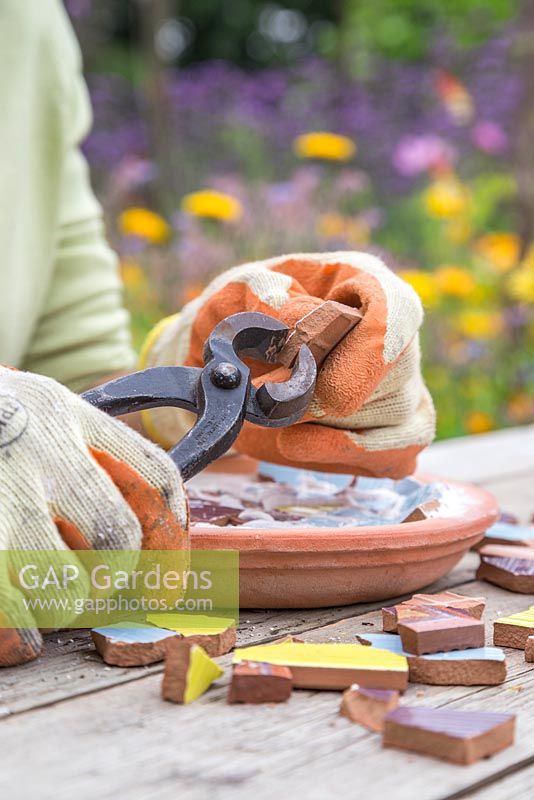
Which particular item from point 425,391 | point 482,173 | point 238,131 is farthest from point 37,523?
point 238,131

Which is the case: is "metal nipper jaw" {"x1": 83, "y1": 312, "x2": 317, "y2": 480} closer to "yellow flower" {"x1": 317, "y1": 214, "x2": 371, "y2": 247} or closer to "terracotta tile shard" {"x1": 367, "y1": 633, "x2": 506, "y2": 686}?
"terracotta tile shard" {"x1": 367, "y1": 633, "x2": 506, "y2": 686}

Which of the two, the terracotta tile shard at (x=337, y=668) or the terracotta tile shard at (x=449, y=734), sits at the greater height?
the terracotta tile shard at (x=449, y=734)

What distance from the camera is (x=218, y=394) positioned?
1.00 metres

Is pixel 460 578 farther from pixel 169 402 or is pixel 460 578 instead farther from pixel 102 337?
pixel 102 337

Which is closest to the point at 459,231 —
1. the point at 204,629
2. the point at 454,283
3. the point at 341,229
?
the point at 341,229

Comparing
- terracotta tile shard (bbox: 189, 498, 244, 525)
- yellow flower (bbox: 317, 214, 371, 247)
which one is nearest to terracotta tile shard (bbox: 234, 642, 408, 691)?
terracotta tile shard (bbox: 189, 498, 244, 525)

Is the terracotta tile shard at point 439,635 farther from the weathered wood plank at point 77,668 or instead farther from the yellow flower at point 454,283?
the yellow flower at point 454,283

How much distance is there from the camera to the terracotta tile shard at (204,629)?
0.93 meters

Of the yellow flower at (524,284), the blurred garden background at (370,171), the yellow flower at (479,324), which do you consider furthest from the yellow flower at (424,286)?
the yellow flower at (524,284)

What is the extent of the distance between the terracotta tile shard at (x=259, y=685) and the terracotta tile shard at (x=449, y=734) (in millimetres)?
99

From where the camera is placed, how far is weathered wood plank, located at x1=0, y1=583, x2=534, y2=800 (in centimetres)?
69

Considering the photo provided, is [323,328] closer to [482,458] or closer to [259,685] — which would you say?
[259,685]

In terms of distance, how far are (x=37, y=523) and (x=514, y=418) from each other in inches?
93.3

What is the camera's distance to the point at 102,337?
6.48 feet
